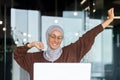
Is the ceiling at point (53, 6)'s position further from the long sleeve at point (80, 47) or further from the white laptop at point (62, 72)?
the white laptop at point (62, 72)

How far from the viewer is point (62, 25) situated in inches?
247

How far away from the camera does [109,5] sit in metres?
6.34

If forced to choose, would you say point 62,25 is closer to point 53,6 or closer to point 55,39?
point 53,6

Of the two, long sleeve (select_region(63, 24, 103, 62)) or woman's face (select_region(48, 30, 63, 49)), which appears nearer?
woman's face (select_region(48, 30, 63, 49))

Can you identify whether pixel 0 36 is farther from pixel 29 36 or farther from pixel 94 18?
pixel 94 18

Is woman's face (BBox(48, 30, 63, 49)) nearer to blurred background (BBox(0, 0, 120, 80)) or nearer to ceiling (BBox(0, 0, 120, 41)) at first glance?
blurred background (BBox(0, 0, 120, 80))

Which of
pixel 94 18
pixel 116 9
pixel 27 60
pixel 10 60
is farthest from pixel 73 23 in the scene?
pixel 27 60

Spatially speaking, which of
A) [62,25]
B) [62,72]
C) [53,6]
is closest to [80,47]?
[62,72]

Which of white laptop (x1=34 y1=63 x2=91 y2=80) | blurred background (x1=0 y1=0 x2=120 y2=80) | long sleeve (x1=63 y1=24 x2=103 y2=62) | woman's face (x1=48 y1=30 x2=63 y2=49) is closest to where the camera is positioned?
white laptop (x1=34 y1=63 x2=91 y2=80)

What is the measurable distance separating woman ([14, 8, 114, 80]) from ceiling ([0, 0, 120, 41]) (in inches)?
95.2

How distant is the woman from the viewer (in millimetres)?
3561

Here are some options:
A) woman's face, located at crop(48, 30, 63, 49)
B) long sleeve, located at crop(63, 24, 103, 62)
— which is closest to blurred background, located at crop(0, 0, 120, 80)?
long sleeve, located at crop(63, 24, 103, 62)

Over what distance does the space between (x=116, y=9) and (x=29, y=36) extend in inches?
60.3

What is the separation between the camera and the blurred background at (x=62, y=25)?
6.27 m
